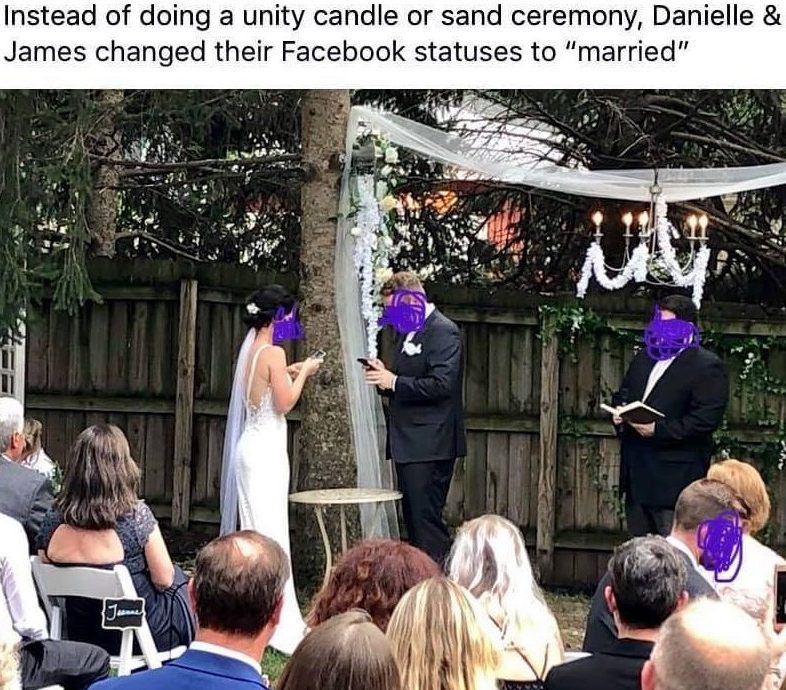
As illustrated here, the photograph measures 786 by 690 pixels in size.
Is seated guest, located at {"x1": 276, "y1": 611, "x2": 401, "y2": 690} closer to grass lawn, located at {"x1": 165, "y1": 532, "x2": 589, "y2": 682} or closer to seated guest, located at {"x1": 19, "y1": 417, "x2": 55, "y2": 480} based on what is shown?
grass lawn, located at {"x1": 165, "y1": 532, "x2": 589, "y2": 682}

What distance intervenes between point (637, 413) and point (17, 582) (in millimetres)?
3319

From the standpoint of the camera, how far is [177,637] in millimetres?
4648

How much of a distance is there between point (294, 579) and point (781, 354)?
3.12 metres

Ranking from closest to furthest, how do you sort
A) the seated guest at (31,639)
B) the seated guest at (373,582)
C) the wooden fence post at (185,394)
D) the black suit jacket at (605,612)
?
the seated guest at (373,582)
the black suit jacket at (605,612)
the seated guest at (31,639)
the wooden fence post at (185,394)

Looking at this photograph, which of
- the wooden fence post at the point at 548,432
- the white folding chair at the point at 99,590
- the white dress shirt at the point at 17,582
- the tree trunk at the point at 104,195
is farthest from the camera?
the tree trunk at the point at 104,195

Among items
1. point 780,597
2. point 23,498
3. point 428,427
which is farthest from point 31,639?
point 428,427

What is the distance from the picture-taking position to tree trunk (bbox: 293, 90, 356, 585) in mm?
7227

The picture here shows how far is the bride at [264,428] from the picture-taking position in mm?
6344

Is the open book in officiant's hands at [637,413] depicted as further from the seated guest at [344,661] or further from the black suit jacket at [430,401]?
the seated guest at [344,661]

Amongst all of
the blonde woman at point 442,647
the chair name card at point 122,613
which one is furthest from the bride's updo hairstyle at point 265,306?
the blonde woman at point 442,647

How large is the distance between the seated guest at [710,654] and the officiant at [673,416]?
165 inches

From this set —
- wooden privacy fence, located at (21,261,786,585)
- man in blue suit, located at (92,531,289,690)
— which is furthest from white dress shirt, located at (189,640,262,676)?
wooden privacy fence, located at (21,261,786,585)

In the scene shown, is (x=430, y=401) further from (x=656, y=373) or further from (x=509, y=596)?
(x=509, y=596)
